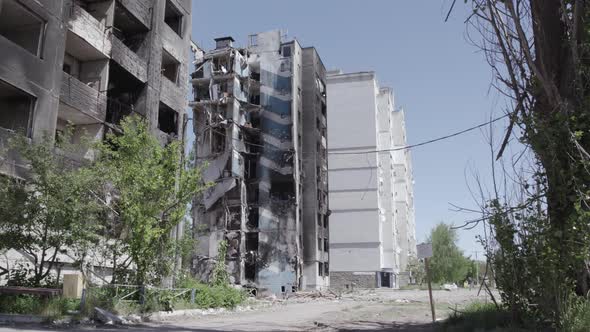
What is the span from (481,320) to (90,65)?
73.1 feet

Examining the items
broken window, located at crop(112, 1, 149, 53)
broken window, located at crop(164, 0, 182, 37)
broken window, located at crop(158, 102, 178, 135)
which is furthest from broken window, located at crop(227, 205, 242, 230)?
broken window, located at crop(112, 1, 149, 53)

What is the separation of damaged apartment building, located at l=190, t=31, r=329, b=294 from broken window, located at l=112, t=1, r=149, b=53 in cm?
1975

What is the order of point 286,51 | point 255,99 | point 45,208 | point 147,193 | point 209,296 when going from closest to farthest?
point 45,208
point 147,193
point 209,296
point 286,51
point 255,99

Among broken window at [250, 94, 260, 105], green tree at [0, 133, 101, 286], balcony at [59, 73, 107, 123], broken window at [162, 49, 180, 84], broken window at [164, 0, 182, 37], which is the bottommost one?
green tree at [0, 133, 101, 286]

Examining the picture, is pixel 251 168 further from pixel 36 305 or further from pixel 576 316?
pixel 576 316

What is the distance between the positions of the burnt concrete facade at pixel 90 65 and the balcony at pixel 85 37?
4 cm

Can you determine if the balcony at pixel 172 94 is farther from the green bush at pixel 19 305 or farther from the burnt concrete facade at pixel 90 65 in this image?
the green bush at pixel 19 305

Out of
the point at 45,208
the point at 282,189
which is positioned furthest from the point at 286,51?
Result: the point at 45,208

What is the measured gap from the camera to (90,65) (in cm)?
2602

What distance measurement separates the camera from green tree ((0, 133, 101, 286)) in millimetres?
15523

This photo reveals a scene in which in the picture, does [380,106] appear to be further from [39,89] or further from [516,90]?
[516,90]

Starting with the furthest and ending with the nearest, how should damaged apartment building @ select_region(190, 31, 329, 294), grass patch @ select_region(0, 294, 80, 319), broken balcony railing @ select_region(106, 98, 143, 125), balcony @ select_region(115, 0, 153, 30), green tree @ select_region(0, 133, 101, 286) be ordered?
damaged apartment building @ select_region(190, 31, 329, 294) < broken balcony railing @ select_region(106, 98, 143, 125) < balcony @ select_region(115, 0, 153, 30) < green tree @ select_region(0, 133, 101, 286) < grass patch @ select_region(0, 294, 80, 319)

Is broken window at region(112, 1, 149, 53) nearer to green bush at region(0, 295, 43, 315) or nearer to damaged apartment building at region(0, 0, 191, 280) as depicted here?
damaged apartment building at region(0, 0, 191, 280)

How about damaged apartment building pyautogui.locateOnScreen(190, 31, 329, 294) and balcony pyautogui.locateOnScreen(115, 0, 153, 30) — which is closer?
balcony pyautogui.locateOnScreen(115, 0, 153, 30)
